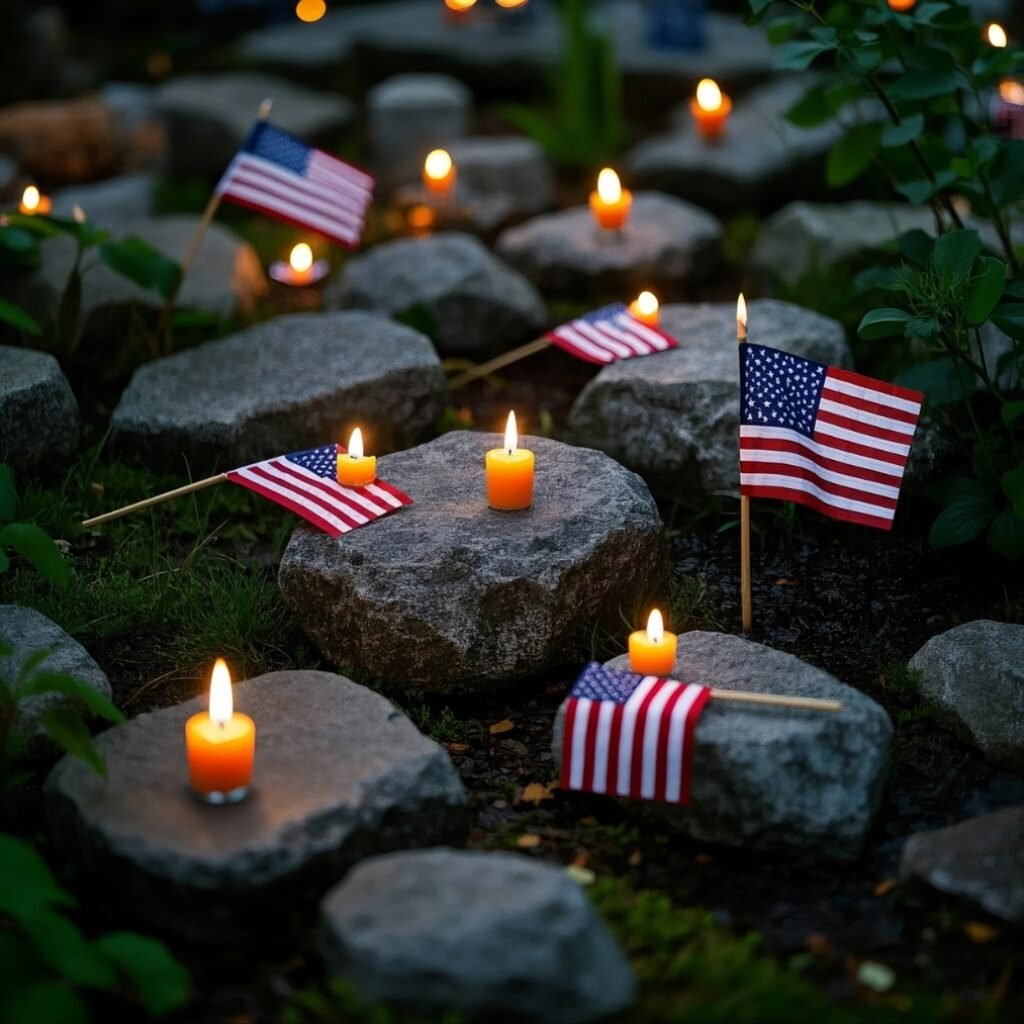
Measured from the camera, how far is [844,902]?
302cm

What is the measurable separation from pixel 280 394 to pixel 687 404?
4.43 ft

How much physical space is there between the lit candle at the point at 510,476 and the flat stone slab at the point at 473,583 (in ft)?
0.12

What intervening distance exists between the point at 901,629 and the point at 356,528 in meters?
1.56

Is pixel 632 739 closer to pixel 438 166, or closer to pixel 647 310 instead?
pixel 647 310

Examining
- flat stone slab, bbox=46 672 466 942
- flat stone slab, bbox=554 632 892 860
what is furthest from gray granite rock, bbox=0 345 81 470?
flat stone slab, bbox=554 632 892 860

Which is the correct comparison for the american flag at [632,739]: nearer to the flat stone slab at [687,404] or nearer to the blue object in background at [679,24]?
the flat stone slab at [687,404]

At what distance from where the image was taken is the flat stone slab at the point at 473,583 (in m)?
3.59

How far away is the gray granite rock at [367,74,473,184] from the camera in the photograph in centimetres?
750

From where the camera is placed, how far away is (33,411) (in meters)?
4.36

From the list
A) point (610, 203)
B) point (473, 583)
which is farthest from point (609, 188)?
point (473, 583)

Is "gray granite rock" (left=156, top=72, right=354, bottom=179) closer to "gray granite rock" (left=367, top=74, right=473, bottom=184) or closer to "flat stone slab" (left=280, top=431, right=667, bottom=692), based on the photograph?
"gray granite rock" (left=367, top=74, right=473, bottom=184)

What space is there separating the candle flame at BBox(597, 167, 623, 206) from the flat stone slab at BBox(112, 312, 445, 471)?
1220 millimetres

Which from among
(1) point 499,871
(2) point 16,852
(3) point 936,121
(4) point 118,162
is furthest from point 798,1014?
(4) point 118,162

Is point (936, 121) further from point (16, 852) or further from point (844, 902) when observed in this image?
point (16, 852)
